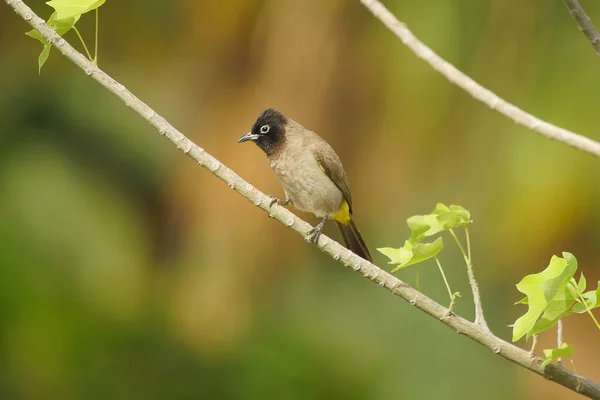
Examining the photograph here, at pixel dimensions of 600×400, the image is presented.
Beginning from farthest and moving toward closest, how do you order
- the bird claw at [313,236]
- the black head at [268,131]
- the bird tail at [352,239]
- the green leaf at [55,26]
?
the bird tail at [352,239]
the black head at [268,131]
the bird claw at [313,236]
the green leaf at [55,26]

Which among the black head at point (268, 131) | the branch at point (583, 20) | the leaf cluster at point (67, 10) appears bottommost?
the leaf cluster at point (67, 10)

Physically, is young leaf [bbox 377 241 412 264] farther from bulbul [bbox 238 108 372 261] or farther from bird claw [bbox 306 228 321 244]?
bulbul [bbox 238 108 372 261]

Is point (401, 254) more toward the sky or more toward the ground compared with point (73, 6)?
more toward the ground

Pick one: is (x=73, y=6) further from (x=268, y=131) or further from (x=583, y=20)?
(x=268, y=131)

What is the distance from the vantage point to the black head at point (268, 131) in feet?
12.5

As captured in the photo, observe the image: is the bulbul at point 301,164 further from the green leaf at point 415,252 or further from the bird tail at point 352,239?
the green leaf at point 415,252

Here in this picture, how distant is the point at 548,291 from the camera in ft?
5.28

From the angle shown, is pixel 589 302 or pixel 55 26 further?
pixel 55 26

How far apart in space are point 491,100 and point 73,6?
95 centimetres

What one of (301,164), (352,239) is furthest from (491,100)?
(352,239)

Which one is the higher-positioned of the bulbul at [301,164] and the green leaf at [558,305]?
the bulbul at [301,164]

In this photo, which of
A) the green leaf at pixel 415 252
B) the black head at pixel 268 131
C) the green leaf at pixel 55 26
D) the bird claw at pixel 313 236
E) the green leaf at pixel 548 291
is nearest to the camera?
the green leaf at pixel 548 291

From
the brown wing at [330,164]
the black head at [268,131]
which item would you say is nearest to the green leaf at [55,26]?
the black head at [268,131]

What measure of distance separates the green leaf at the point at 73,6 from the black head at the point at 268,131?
1867 millimetres
